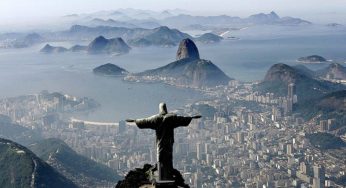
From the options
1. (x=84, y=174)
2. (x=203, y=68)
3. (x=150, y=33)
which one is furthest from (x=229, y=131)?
(x=150, y=33)

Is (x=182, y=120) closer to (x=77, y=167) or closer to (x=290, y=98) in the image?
(x=77, y=167)

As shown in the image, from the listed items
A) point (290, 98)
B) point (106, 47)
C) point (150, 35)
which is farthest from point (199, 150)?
point (150, 35)

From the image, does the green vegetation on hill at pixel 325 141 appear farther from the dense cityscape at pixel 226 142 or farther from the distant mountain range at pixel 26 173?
the distant mountain range at pixel 26 173

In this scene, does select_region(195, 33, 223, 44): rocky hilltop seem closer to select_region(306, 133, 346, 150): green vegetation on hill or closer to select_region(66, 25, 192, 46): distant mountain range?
select_region(66, 25, 192, 46): distant mountain range

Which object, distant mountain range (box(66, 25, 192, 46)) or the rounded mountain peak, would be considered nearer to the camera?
the rounded mountain peak

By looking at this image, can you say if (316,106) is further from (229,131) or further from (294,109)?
(229,131)

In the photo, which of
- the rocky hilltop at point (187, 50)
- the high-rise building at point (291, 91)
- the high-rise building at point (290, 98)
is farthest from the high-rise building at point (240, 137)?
the rocky hilltop at point (187, 50)

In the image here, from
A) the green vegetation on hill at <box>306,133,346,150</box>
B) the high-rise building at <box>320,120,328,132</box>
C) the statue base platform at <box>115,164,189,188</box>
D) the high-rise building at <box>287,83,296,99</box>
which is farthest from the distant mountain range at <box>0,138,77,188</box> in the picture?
the high-rise building at <box>287,83,296,99</box>
